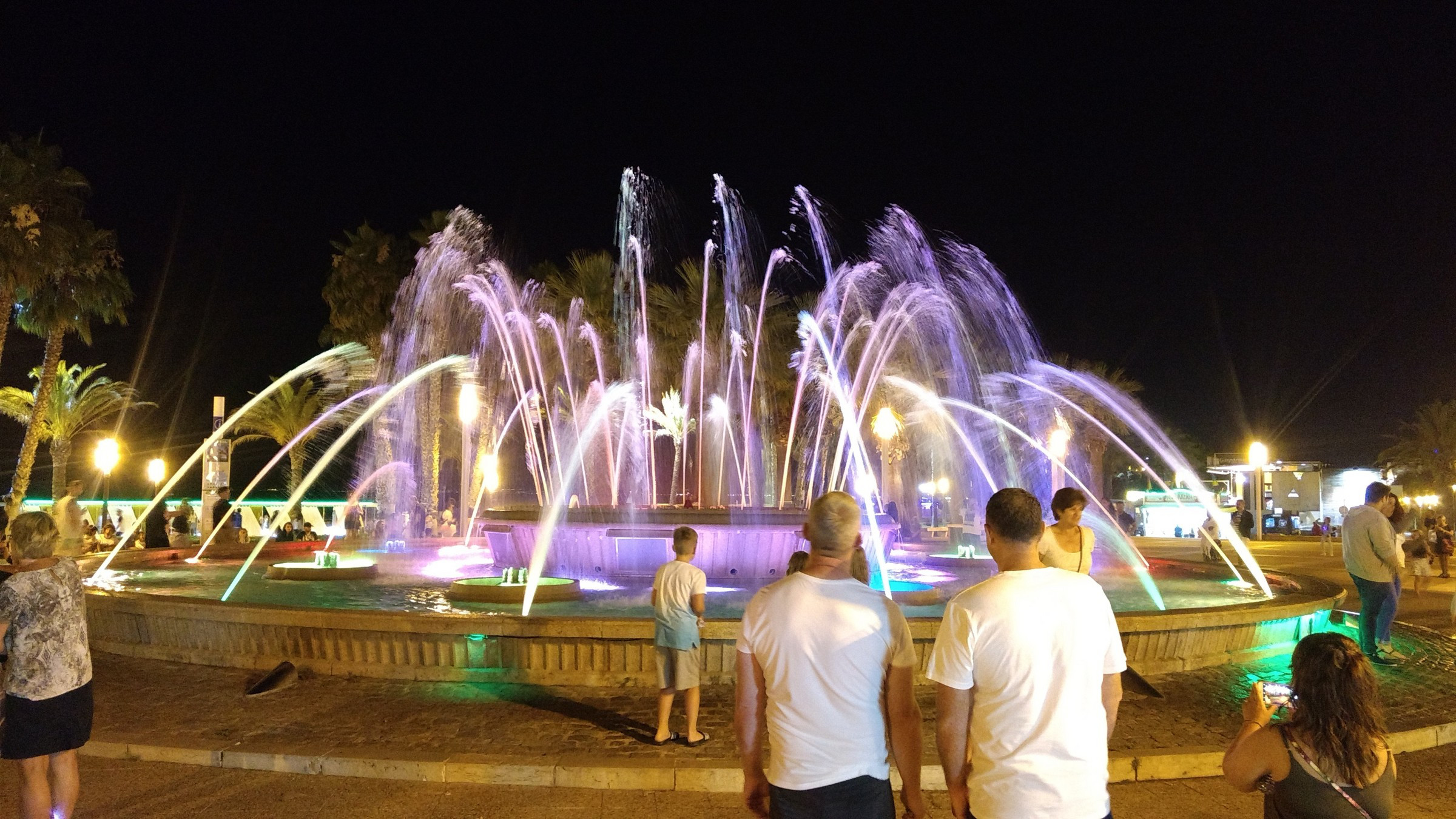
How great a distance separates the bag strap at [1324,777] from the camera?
2.97 metres

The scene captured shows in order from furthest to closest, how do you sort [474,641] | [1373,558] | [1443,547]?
1. [1443,547]
2. [1373,558]
3. [474,641]

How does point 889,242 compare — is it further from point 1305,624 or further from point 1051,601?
point 1051,601

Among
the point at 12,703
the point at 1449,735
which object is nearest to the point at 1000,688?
the point at 12,703

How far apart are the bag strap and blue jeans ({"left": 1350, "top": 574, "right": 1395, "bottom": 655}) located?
798 cm

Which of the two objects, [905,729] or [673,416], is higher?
[673,416]

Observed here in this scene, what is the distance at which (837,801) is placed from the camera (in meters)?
3.08

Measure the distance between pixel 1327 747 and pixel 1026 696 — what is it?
1.02m

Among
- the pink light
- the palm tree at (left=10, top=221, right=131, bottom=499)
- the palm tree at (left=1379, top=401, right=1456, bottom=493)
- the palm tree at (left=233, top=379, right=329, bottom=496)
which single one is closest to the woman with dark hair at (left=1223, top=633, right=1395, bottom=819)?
the pink light

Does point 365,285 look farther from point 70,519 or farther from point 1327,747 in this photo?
point 1327,747

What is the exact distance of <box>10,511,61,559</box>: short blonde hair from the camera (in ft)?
16.1

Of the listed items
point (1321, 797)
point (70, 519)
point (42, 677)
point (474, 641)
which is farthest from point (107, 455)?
point (1321, 797)

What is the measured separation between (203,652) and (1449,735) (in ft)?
37.5

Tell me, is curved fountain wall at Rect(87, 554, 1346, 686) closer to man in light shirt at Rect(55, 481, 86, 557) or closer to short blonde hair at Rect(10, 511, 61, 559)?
short blonde hair at Rect(10, 511, 61, 559)

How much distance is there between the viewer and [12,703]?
4.88 meters
